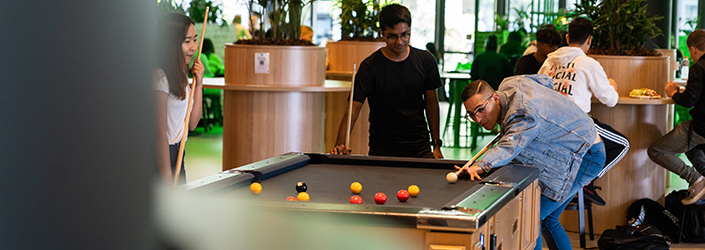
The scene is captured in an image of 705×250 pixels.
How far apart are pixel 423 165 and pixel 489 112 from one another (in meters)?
0.38

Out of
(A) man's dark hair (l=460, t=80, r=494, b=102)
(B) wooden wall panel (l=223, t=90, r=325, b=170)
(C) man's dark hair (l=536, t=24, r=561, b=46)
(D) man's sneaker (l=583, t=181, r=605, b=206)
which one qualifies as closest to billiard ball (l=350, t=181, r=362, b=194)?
(A) man's dark hair (l=460, t=80, r=494, b=102)

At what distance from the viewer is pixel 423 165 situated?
3.37 m

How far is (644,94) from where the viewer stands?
5.29 m

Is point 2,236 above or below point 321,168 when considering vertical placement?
above

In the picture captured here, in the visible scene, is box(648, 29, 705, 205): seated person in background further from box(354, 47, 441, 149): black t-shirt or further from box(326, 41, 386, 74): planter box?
box(326, 41, 386, 74): planter box

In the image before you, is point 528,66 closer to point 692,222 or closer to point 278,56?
point 692,222

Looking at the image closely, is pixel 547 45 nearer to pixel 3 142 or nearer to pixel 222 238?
pixel 222 238

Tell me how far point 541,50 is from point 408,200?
360cm

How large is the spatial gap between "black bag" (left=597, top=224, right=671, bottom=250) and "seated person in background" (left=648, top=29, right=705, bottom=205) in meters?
0.74

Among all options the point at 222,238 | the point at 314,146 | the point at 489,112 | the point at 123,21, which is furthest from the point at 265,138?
the point at 123,21

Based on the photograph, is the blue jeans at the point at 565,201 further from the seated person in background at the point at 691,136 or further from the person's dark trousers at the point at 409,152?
the seated person in background at the point at 691,136

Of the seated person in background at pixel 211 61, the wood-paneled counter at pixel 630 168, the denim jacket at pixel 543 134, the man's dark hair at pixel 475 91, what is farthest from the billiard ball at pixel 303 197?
the seated person in background at pixel 211 61

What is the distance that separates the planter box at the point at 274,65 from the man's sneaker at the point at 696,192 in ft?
8.63

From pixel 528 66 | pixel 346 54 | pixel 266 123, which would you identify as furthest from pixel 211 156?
pixel 528 66
